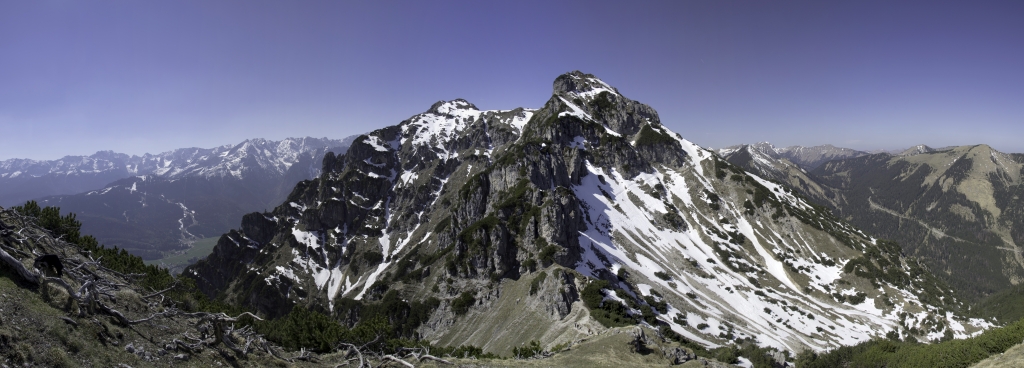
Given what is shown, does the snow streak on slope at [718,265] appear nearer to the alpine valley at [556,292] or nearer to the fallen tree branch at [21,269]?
the alpine valley at [556,292]

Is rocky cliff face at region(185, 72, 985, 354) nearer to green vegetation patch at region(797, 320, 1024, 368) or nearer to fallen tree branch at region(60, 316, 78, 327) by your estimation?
green vegetation patch at region(797, 320, 1024, 368)

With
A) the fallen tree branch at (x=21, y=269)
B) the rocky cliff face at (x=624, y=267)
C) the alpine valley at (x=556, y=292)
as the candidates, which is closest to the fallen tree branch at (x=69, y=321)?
the alpine valley at (x=556, y=292)

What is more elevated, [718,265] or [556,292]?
[556,292]

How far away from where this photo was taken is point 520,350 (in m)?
35.2

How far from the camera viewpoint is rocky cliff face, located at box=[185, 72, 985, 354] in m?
89.6

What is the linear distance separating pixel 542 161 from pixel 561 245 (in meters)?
63.6

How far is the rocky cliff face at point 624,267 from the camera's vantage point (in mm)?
89562

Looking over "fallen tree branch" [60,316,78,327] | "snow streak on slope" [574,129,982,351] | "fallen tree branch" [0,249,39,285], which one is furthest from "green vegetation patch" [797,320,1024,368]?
"fallen tree branch" [0,249,39,285]

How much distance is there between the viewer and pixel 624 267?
378 feet

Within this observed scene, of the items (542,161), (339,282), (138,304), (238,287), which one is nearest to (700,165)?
(542,161)

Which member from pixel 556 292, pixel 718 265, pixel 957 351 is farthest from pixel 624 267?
pixel 957 351

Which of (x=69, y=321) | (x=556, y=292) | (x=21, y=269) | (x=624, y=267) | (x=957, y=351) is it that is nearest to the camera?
(x=69, y=321)

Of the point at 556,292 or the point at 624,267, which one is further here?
the point at 624,267

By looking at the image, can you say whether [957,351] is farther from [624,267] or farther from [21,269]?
[624,267]
